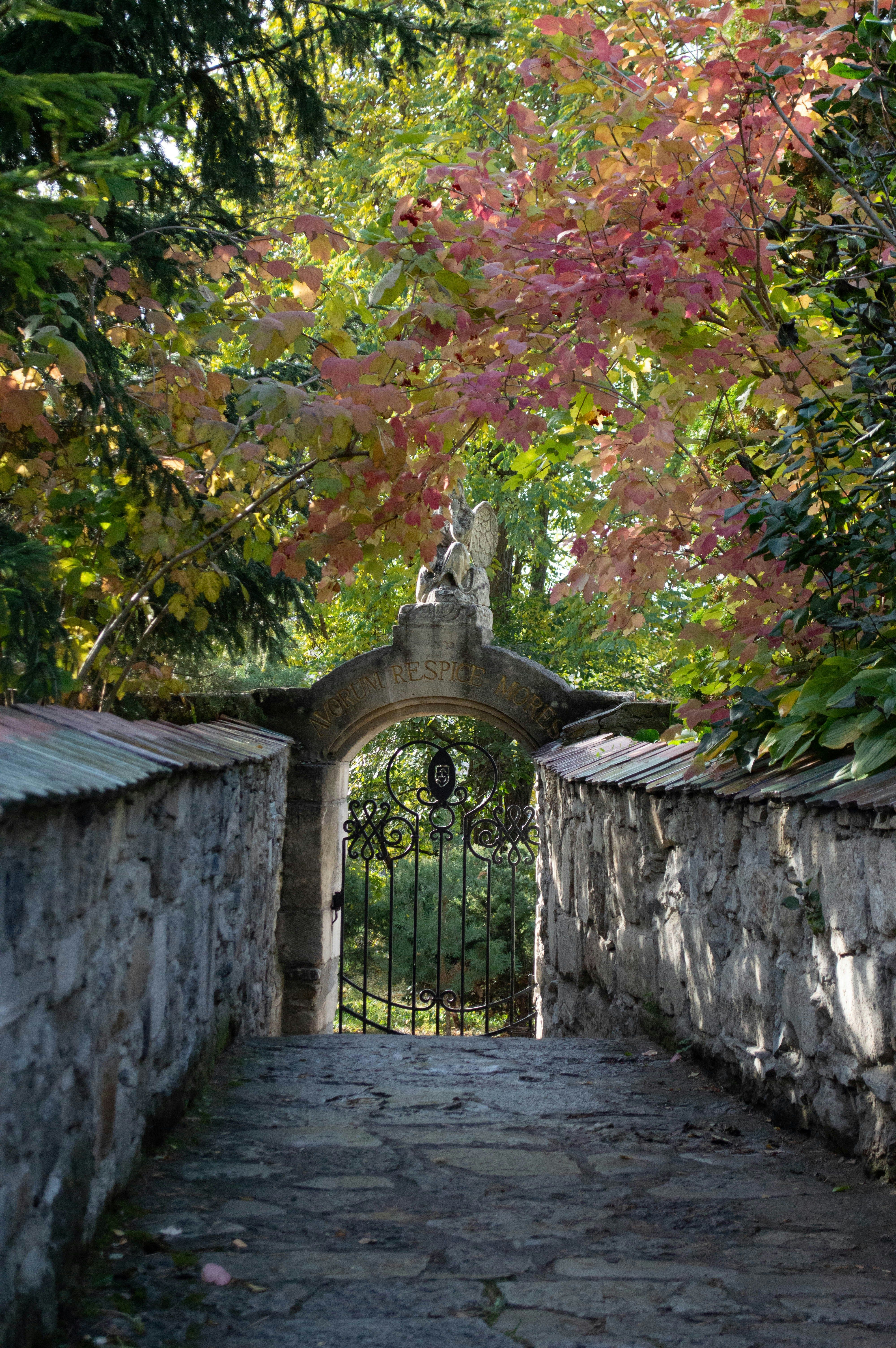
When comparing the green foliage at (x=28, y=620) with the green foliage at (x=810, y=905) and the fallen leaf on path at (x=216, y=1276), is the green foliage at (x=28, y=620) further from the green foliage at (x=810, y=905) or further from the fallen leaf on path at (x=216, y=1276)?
the green foliage at (x=810, y=905)

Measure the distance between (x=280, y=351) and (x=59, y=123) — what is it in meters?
0.81

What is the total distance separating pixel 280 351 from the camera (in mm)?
3459

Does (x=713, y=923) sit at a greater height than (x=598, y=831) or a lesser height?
lesser

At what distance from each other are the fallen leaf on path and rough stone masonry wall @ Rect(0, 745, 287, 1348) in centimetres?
22

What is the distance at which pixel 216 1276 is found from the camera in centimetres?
211

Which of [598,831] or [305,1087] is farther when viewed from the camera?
[598,831]

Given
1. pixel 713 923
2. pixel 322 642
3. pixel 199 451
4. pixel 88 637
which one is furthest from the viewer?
pixel 322 642

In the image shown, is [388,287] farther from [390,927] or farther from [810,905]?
[390,927]

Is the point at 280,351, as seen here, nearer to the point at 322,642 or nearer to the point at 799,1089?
the point at 799,1089

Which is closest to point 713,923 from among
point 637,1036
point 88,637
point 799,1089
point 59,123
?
point 799,1089

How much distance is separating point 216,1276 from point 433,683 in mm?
5323

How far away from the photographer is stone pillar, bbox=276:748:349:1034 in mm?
7324

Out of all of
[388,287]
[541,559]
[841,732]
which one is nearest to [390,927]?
[388,287]

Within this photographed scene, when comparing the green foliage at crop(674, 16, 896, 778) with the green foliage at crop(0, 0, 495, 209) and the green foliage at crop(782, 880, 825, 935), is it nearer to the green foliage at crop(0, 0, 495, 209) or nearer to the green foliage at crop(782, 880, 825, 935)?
the green foliage at crop(782, 880, 825, 935)
